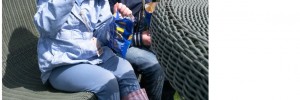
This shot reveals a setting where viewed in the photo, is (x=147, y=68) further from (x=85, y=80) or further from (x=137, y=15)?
(x=85, y=80)

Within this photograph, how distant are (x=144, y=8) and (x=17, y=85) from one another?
2.57ft

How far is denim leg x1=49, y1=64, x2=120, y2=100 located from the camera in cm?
203

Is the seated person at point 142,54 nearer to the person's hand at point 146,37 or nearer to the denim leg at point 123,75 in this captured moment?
the person's hand at point 146,37

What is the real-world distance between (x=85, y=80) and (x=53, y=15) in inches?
12.8

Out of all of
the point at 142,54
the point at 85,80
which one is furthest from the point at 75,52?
the point at 142,54

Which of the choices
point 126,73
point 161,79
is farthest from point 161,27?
point 161,79

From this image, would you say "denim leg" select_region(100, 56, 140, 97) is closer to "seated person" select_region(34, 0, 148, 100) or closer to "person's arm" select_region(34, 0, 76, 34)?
"seated person" select_region(34, 0, 148, 100)

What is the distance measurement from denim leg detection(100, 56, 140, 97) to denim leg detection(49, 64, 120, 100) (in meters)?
0.12

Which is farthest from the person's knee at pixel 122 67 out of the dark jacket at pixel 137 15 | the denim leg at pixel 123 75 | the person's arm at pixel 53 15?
the person's arm at pixel 53 15

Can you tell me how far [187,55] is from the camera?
0.99 metres

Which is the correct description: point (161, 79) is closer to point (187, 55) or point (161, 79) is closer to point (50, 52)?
point (50, 52)

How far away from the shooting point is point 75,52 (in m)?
2.08

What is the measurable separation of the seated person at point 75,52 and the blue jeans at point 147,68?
0.28 metres

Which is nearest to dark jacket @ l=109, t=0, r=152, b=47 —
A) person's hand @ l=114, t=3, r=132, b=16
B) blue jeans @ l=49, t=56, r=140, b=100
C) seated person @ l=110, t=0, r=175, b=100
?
seated person @ l=110, t=0, r=175, b=100
